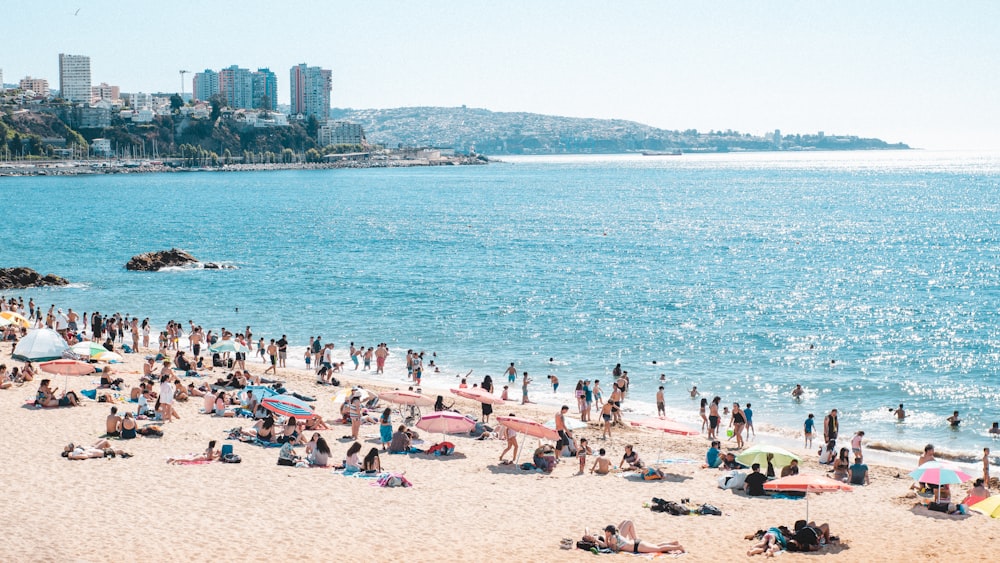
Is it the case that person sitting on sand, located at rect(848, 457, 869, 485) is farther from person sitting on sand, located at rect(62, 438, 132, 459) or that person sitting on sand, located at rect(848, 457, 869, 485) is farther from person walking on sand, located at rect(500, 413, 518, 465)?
person sitting on sand, located at rect(62, 438, 132, 459)

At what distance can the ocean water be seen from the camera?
1197 inches

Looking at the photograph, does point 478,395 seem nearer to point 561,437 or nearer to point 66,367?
point 561,437

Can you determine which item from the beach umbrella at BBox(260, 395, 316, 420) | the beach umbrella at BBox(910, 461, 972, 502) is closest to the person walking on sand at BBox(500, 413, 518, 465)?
the beach umbrella at BBox(260, 395, 316, 420)

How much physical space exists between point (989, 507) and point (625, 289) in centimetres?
3480

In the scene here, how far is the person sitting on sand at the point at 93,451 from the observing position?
1738 centimetres

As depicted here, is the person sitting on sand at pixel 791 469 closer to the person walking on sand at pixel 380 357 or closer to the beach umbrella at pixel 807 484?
the beach umbrella at pixel 807 484

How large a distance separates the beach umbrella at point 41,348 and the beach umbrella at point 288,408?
7877mm

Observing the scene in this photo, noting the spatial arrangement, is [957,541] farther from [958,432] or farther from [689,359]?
[689,359]

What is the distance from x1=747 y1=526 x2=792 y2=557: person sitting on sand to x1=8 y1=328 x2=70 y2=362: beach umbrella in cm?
1920

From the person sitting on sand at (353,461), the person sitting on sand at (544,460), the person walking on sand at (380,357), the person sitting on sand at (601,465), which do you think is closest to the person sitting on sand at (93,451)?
the person sitting on sand at (353,461)

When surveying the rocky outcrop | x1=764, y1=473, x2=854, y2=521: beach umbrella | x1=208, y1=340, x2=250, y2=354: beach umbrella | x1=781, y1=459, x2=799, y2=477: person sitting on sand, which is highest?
x1=764, y1=473, x2=854, y2=521: beach umbrella

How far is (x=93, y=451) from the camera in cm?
1755

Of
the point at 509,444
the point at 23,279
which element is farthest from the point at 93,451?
the point at 23,279

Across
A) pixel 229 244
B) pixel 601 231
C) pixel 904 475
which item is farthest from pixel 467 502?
pixel 601 231
